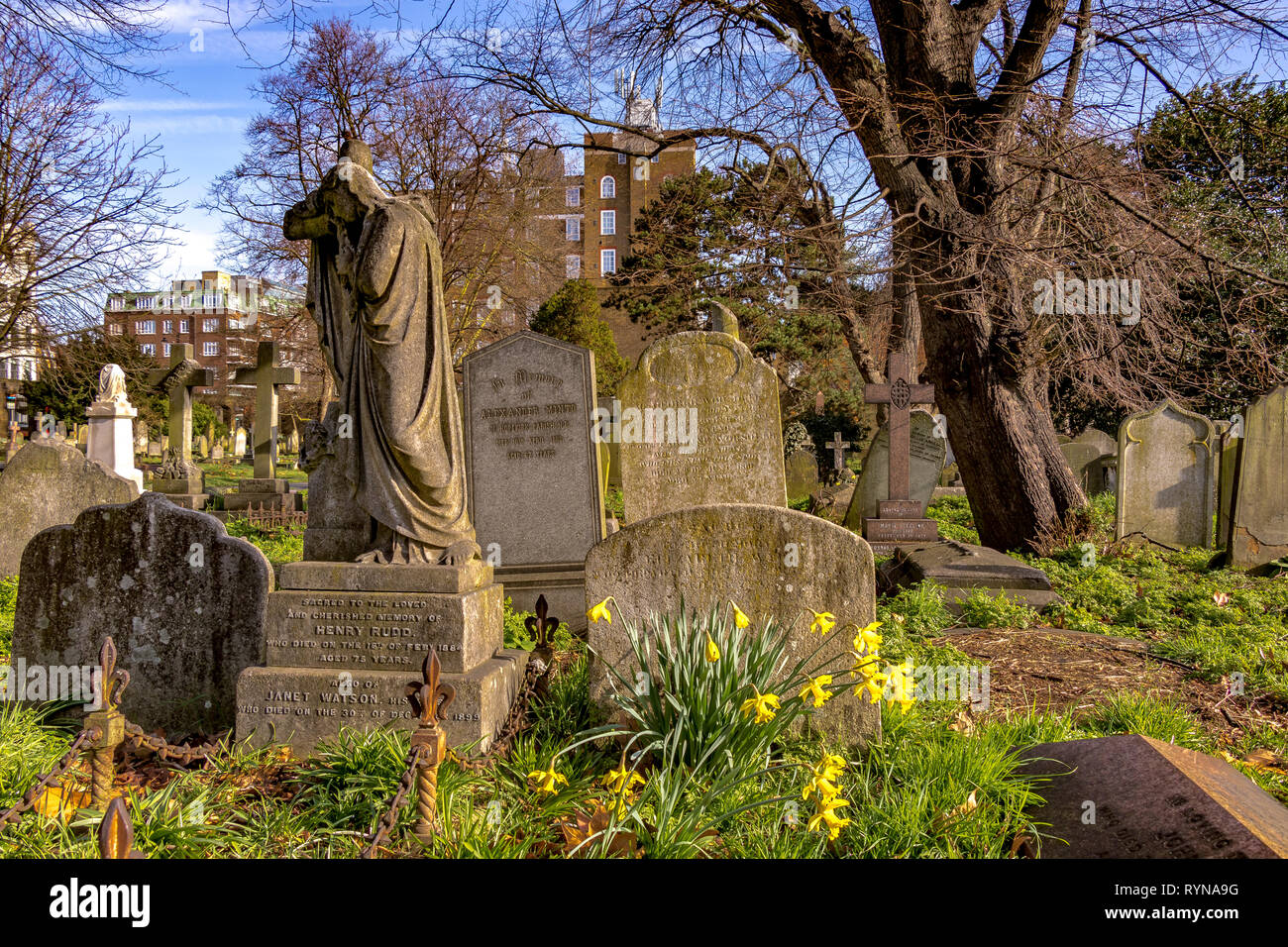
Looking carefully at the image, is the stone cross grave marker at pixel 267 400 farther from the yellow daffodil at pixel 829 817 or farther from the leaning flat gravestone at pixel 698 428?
the yellow daffodil at pixel 829 817

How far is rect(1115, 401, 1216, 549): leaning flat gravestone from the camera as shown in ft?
34.4

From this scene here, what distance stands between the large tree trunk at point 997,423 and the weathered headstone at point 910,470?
7.58ft

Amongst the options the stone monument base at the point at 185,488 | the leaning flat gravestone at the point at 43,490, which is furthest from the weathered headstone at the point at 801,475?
the leaning flat gravestone at the point at 43,490

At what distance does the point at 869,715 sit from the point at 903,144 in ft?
22.8

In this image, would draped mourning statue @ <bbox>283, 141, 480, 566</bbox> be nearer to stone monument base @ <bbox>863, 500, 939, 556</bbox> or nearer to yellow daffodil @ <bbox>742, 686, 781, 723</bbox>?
yellow daffodil @ <bbox>742, 686, 781, 723</bbox>

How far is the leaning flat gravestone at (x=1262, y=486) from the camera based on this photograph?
874 centimetres

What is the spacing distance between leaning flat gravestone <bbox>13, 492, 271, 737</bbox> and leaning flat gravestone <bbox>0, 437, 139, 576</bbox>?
504 centimetres

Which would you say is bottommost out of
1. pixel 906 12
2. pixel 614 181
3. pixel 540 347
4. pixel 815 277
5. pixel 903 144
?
pixel 540 347

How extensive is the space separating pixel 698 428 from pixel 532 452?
1645 mm

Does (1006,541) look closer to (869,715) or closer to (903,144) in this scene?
(903,144)

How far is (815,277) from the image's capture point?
32.4 ft

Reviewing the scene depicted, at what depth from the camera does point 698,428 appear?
8.16 metres

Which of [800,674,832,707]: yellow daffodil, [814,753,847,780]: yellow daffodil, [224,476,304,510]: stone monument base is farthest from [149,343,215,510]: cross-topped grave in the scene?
[814,753,847,780]: yellow daffodil

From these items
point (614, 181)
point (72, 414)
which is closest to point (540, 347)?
point (72, 414)
